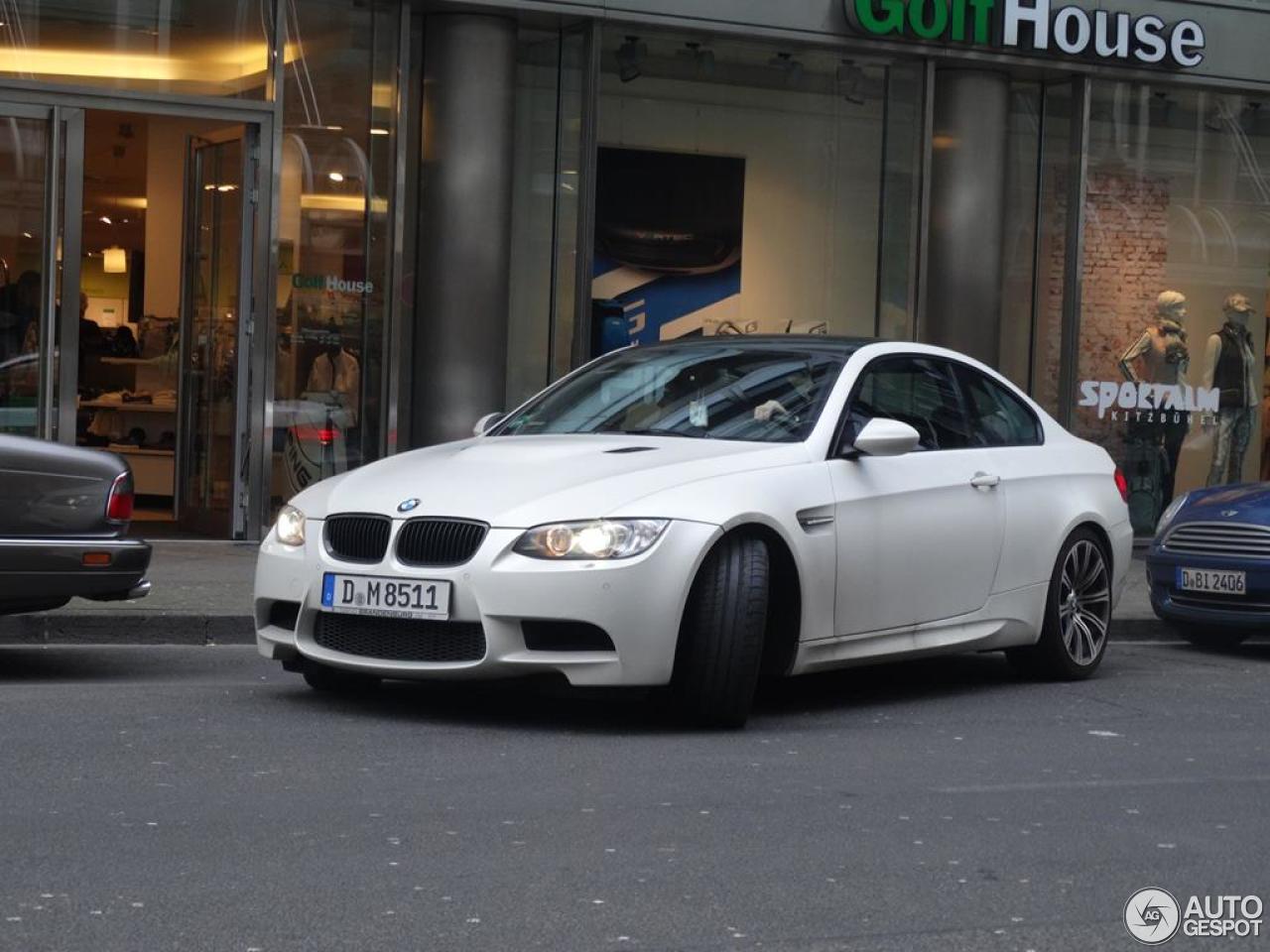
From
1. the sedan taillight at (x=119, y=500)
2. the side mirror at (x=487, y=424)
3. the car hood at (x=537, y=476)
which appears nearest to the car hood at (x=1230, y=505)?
the car hood at (x=537, y=476)

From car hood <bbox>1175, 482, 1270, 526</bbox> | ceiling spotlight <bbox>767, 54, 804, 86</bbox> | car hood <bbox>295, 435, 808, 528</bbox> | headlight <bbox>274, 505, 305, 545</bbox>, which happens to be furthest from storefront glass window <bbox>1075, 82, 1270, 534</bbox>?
headlight <bbox>274, 505, 305, 545</bbox>

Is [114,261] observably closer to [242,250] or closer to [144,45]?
[242,250]

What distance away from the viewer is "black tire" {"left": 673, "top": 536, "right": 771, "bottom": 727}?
→ 7211mm

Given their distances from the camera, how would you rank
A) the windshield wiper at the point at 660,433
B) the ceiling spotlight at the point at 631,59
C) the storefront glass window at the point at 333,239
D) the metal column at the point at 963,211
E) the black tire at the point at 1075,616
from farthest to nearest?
the metal column at the point at 963,211, the ceiling spotlight at the point at 631,59, the storefront glass window at the point at 333,239, the black tire at the point at 1075,616, the windshield wiper at the point at 660,433

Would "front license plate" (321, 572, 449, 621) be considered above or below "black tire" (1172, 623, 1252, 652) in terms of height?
above

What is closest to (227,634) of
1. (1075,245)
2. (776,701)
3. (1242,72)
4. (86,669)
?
(86,669)

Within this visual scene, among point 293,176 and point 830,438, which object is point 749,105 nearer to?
point 293,176

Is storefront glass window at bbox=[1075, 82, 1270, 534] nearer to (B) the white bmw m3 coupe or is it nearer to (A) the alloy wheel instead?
(A) the alloy wheel

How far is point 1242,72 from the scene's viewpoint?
1809 cm

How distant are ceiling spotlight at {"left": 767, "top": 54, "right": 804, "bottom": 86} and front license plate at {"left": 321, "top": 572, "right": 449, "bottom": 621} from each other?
10564mm

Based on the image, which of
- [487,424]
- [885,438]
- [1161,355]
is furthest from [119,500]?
[1161,355]

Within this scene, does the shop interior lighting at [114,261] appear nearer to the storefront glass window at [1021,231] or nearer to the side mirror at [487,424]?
the storefront glass window at [1021,231]

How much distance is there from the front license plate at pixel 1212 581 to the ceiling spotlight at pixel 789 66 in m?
7.06

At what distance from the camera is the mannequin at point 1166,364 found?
18266mm
